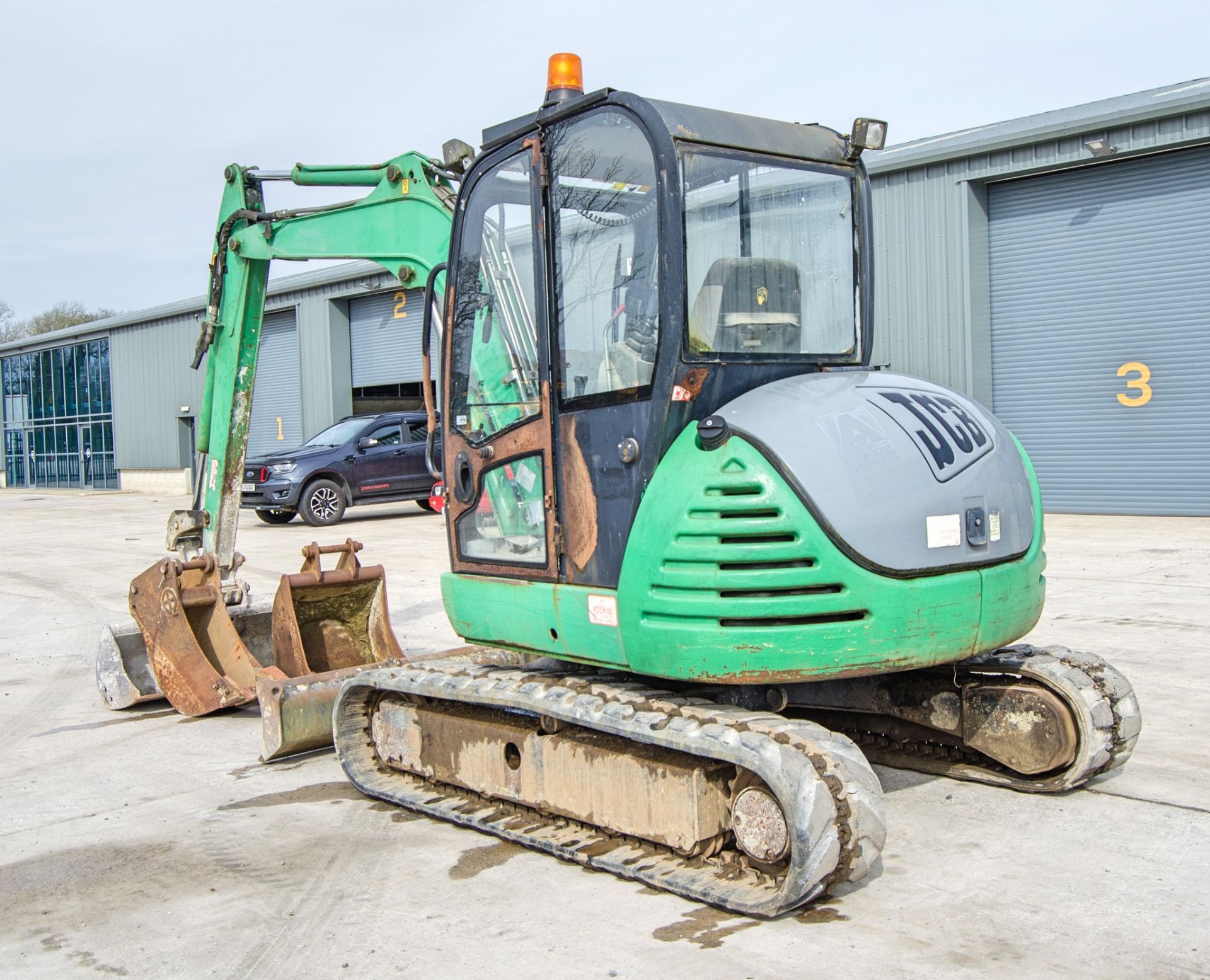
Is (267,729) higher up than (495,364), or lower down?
lower down

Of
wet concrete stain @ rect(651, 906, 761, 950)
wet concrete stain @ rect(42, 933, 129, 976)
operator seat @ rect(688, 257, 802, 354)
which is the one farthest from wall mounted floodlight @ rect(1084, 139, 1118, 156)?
wet concrete stain @ rect(42, 933, 129, 976)

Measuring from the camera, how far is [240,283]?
7652mm

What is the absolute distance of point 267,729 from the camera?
6320 mm

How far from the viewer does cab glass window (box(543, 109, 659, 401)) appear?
181 inches

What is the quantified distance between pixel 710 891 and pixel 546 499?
1635 millimetres

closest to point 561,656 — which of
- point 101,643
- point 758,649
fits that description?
point 758,649

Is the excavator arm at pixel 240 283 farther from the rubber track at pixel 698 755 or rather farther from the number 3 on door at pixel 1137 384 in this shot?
the number 3 on door at pixel 1137 384

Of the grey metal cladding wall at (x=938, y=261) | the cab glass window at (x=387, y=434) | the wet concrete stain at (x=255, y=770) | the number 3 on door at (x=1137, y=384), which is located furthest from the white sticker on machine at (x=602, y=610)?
the cab glass window at (x=387, y=434)

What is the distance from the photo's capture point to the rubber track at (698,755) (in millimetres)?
3945

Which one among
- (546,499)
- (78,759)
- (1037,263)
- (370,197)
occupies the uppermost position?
(1037,263)

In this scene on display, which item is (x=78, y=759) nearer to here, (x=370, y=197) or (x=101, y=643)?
(x=101, y=643)

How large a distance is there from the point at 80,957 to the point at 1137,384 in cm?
1645

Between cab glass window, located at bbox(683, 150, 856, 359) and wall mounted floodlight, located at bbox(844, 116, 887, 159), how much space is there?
147 mm

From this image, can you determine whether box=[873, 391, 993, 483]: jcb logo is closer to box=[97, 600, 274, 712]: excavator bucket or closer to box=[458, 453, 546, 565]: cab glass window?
box=[458, 453, 546, 565]: cab glass window
